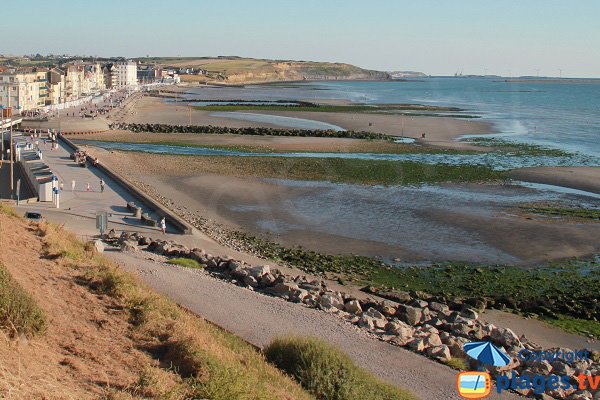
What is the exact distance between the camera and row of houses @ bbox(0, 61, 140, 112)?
2771 inches

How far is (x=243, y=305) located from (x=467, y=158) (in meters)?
32.4

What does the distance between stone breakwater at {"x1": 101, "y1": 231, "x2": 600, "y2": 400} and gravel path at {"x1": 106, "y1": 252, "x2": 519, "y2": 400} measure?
1.72ft

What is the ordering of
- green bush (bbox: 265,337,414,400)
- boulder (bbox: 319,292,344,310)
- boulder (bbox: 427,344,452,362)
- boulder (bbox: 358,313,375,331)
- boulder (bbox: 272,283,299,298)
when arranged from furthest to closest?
boulder (bbox: 272,283,299,298), boulder (bbox: 319,292,344,310), boulder (bbox: 358,313,375,331), boulder (bbox: 427,344,452,362), green bush (bbox: 265,337,414,400)

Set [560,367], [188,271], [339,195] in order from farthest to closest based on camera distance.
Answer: [339,195] < [188,271] < [560,367]

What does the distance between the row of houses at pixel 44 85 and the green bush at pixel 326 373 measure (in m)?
63.8

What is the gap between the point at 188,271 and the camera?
16203 mm

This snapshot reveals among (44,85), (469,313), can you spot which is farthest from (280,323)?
(44,85)

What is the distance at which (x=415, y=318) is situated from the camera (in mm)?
14117

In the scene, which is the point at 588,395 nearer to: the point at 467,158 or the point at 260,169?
the point at 260,169

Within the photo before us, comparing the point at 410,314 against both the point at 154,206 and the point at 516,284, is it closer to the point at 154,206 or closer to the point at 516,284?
the point at 516,284

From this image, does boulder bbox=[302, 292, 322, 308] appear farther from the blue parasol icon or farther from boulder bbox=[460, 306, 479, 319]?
the blue parasol icon

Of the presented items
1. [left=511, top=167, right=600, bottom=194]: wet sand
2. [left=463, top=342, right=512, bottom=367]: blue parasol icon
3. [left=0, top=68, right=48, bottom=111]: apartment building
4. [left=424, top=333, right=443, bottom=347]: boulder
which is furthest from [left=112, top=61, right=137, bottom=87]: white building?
[left=463, top=342, right=512, bottom=367]: blue parasol icon

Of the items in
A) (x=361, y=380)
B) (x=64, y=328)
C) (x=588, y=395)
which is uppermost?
(x=64, y=328)

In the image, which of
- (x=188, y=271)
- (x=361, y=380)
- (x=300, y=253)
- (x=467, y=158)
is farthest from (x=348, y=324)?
(x=467, y=158)
